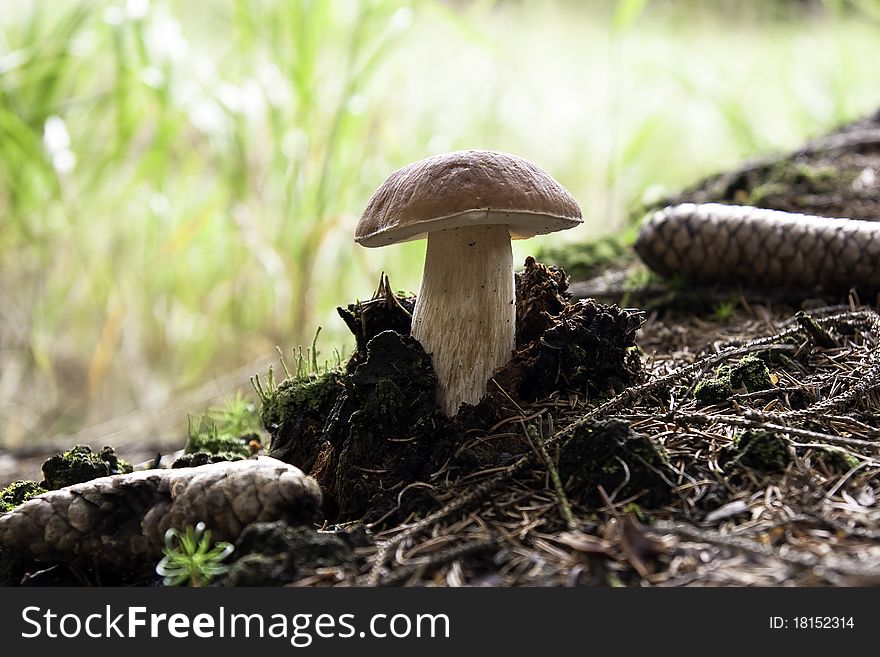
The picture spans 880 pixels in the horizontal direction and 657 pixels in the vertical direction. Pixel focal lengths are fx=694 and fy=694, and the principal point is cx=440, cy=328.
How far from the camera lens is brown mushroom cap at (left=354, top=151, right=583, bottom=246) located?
1.58 meters

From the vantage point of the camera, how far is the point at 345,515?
1729 millimetres

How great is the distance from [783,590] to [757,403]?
831 millimetres

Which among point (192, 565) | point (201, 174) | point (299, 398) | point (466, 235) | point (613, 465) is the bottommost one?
point (192, 565)

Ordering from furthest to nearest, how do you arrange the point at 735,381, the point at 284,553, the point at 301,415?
1. the point at 301,415
2. the point at 735,381
3. the point at 284,553

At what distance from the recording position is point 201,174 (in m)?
4.80

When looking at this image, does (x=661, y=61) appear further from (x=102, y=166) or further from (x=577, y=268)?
(x=102, y=166)

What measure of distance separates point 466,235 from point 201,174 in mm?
3528

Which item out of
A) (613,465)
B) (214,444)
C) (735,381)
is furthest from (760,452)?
(214,444)

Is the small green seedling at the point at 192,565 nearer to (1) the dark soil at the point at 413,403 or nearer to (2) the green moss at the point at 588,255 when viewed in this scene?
(1) the dark soil at the point at 413,403

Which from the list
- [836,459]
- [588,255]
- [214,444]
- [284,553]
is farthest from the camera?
[588,255]

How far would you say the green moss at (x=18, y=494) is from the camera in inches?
70.9

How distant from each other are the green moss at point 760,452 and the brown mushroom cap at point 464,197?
2.17ft

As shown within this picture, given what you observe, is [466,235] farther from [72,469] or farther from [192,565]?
[72,469]

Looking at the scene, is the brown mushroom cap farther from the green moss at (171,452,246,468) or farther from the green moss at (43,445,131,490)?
the green moss at (43,445,131,490)
